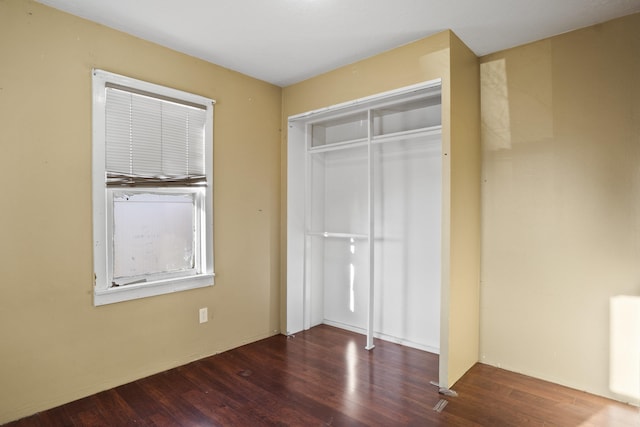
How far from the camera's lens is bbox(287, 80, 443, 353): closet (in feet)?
10.6

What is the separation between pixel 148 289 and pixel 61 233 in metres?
0.72

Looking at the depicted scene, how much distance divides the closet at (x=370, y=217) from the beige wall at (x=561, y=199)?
0.48 metres

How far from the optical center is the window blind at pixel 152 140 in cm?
257

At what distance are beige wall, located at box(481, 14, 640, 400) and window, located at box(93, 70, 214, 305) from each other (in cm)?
244

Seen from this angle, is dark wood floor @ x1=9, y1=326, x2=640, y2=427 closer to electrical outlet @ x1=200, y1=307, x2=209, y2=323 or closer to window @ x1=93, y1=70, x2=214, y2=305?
electrical outlet @ x1=200, y1=307, x2=209, y2=323

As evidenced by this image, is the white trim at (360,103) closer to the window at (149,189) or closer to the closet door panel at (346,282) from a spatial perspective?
the window at (149,189)

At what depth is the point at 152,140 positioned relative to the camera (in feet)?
9.09

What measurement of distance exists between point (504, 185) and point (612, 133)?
76 centimetres

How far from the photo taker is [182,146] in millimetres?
2949

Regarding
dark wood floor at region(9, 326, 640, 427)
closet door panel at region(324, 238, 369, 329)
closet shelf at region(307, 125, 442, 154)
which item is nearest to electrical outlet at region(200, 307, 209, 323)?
dark wood floor at region(9, 326, 640, 427)

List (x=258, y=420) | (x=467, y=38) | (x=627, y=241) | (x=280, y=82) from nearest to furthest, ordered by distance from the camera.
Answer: (x=258, y=420), (x=627, y=241), (x=467, y=38), (x=280, y=82)

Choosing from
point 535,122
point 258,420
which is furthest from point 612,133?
point 258,420

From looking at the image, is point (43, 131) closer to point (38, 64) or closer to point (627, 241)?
point (38, 64)

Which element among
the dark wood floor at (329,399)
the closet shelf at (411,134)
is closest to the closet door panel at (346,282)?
the dark wood floor at (329,399)
